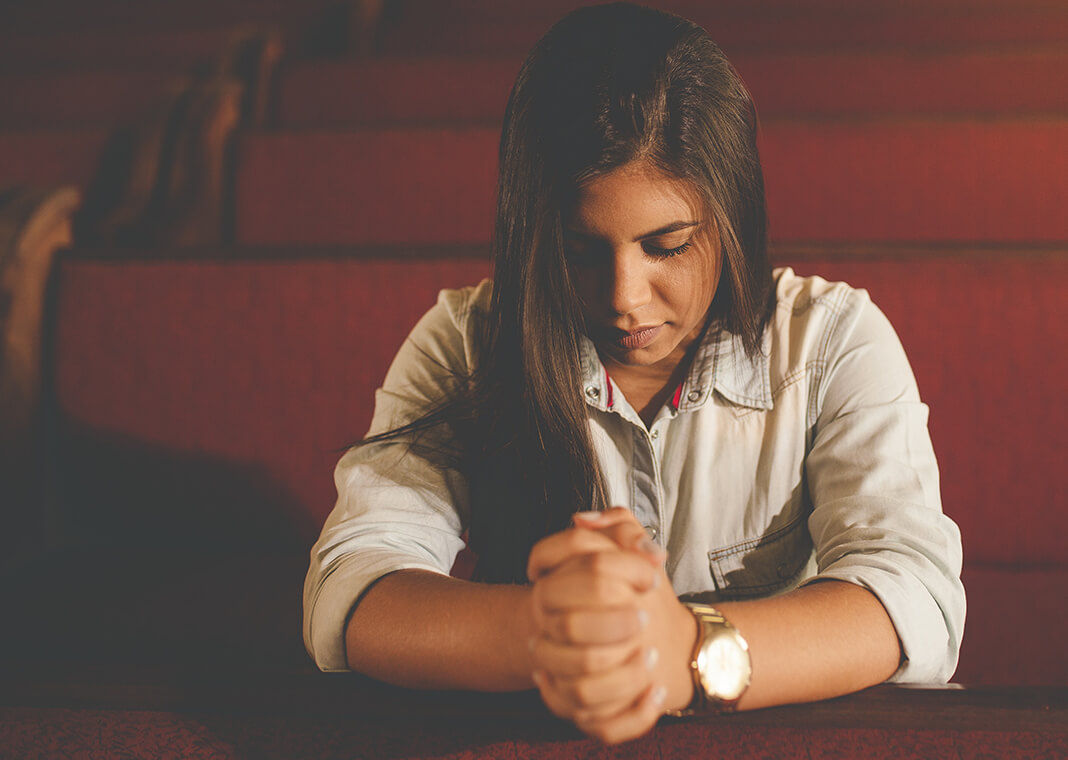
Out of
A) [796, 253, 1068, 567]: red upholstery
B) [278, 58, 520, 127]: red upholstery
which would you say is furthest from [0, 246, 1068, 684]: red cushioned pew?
[278, 58, 520, 127]: red upholstery

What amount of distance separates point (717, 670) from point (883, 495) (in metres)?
0.15

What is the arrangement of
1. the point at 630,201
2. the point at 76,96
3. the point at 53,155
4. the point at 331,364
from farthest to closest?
1. the point at 76,96
2. the point at 53,155
3. the point at 331,364
4. the point at 630,201

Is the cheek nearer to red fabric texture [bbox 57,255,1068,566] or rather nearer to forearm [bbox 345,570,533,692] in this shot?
forearm [bbox 345,570,533,692]

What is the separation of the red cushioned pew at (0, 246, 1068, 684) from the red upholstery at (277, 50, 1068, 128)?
38 centimetres

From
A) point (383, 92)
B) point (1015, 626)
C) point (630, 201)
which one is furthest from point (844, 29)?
point (630, 201)

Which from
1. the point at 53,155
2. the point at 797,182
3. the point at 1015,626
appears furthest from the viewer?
the point at 53,155

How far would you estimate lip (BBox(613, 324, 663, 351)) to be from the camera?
1.43 ft

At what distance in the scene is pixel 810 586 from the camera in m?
0.37

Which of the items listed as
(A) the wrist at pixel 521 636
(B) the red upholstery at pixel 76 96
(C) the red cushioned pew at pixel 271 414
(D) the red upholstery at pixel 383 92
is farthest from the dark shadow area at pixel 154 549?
(B) the red upholstery at pixel 76 96

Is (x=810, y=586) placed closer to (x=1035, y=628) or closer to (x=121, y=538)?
(x=1035, y=628)

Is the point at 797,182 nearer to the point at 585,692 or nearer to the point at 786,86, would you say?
the point at 786,86

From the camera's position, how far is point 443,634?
34 cm

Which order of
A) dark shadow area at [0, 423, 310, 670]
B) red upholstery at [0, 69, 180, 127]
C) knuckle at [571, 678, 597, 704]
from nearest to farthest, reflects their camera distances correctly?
knuckle at [571, 678, 597, 704] → dark shadow area at [0, 423, 310, 670] → red upholstery at [0, 69, 180, 127]

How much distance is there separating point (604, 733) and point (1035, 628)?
0.47m
